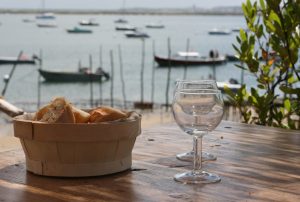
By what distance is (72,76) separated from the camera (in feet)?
139

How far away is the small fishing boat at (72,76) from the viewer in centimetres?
4185

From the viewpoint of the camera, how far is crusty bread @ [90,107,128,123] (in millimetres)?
1832

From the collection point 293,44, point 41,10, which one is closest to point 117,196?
point 293,44

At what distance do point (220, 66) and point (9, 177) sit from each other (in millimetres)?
50625

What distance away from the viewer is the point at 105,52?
66938 mm

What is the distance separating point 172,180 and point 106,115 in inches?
10.6

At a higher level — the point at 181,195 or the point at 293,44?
the point at 293,44

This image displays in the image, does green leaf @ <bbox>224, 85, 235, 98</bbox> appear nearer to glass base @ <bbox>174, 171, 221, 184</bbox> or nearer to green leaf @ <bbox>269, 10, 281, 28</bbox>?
green leaf @ <bbox>269, 10, 281, 28</bbox>

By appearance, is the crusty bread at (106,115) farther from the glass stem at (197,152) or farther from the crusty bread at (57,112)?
the glass stem at (197,152)

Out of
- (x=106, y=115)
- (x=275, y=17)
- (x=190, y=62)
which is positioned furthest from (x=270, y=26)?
(x=190, y=62)

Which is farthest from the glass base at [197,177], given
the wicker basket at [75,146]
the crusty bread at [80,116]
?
the crusty bread at [80,116]

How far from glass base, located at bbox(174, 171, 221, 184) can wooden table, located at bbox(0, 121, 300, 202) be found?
0.08 ft

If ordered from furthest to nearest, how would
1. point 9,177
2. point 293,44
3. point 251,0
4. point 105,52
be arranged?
point 105,52
point 251,0
point 293,44
point 9,177

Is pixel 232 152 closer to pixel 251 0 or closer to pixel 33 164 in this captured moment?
pixel 33 164
